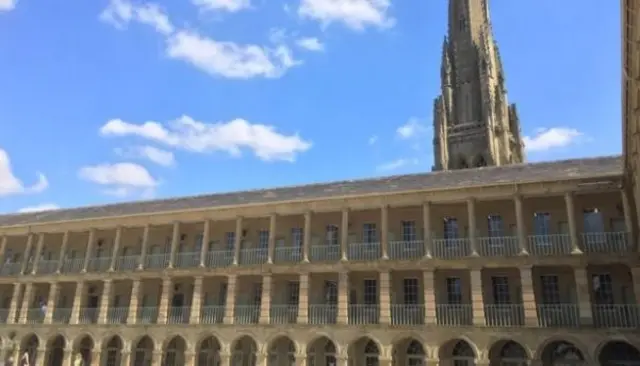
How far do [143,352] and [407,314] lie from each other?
53.1ft

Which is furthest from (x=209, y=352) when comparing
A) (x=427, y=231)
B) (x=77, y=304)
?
(x=427, y=231)

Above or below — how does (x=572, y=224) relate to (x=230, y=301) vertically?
above

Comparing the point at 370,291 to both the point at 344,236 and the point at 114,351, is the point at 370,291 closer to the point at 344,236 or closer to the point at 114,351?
the point at 344,236

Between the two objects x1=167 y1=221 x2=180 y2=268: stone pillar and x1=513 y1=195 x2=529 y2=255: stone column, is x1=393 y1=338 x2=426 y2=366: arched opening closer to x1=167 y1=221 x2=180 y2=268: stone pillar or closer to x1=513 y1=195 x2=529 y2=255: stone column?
x1=513 y1=195 x2=529 y2=255: stone column

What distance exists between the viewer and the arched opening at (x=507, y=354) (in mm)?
23438

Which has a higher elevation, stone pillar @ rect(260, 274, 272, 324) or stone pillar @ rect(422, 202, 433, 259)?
stone pillar @ rect(422, 202, 433, 259)

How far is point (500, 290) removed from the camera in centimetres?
2441

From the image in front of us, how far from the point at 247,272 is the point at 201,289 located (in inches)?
112

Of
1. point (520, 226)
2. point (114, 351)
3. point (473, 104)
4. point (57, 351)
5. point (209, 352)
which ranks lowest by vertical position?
point (57, 351)

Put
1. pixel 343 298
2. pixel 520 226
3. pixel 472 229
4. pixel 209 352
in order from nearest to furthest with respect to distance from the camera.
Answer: pixel 520 226 → pixel 472 229 → pixel 343 298 → pixel 209 352

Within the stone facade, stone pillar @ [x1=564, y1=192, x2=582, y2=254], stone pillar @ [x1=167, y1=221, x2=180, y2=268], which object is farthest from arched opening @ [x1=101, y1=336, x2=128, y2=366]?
the stone facade

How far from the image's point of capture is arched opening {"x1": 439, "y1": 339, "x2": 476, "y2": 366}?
24.0 meters

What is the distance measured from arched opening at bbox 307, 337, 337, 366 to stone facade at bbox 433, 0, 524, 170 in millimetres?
29795

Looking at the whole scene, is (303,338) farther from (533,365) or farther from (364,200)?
(533,365)
